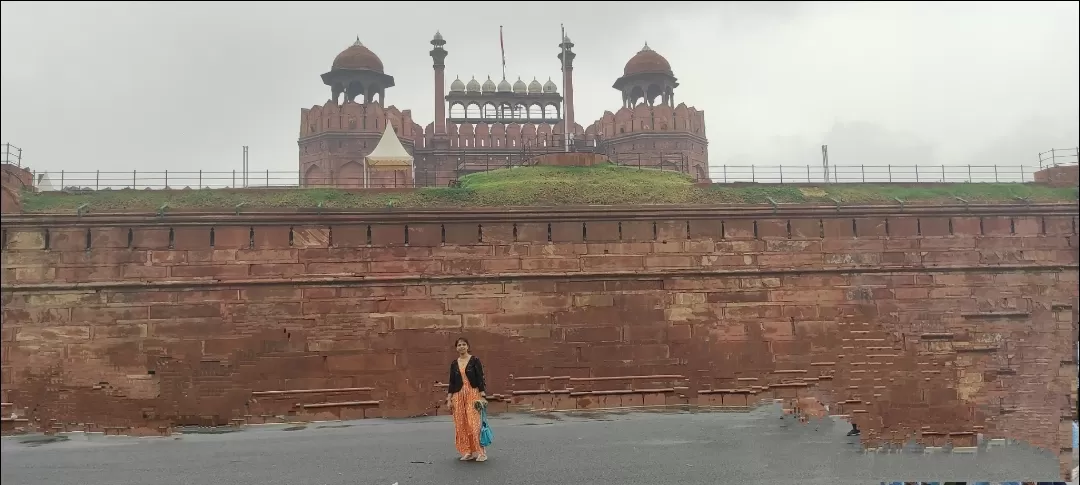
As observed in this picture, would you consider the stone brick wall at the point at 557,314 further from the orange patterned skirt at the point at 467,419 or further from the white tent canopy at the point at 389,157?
the white tent canopy at the point at 389,157

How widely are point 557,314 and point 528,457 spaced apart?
332 cm

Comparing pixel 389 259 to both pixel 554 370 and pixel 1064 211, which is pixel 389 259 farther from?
pixel 1064 211

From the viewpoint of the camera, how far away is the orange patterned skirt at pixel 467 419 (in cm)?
696

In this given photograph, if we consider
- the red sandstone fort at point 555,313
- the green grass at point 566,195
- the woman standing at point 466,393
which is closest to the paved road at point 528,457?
the woman standing at point 466,393

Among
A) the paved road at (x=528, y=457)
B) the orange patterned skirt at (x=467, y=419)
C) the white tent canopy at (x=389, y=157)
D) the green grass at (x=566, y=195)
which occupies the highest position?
the white tent canopy at (x=389, y=157)

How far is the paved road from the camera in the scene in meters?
7.27

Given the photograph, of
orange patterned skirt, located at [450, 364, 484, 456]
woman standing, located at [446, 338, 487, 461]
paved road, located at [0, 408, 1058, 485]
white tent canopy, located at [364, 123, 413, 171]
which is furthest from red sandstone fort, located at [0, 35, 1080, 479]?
white tent canopy, located at [364, 123, 413, 171]

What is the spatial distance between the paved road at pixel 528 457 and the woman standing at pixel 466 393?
16.4 inches

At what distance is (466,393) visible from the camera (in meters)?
6.96

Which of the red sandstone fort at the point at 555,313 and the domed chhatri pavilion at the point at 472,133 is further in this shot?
the domed chhatri pavilion at the point at 472,133

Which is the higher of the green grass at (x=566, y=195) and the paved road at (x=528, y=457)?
the green grass at (x=566, y=195)

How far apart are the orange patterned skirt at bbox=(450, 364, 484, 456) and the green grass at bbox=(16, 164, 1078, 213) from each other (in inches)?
190

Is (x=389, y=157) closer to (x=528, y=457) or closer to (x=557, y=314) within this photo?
(x=557, y=314)

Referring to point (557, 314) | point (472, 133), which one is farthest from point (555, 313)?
point (472, 133)
